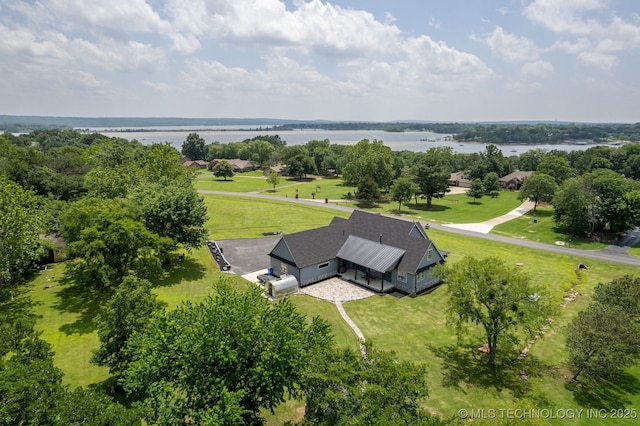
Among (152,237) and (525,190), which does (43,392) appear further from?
(525,190)

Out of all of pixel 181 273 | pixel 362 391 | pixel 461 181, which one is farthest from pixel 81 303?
pixel 461 181

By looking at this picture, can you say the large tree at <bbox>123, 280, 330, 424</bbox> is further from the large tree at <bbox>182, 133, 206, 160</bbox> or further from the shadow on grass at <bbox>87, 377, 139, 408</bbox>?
the large tree at <bbox>182, 133, 206, 160</bbox>

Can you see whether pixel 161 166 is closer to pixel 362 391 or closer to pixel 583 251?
pixel 362 391

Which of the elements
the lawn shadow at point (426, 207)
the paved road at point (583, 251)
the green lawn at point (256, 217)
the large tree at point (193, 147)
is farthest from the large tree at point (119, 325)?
the large tree at point (193, 147)

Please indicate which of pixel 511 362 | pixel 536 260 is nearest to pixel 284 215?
pixel 536 260

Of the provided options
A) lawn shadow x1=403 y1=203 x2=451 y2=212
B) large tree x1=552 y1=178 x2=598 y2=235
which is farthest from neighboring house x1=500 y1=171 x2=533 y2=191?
large tree x1=552 y1=178 x2=598 y2=235

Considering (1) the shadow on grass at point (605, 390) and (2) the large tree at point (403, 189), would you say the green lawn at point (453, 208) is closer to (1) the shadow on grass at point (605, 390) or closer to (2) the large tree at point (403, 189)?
(2) the large tree at point (403, 189)
